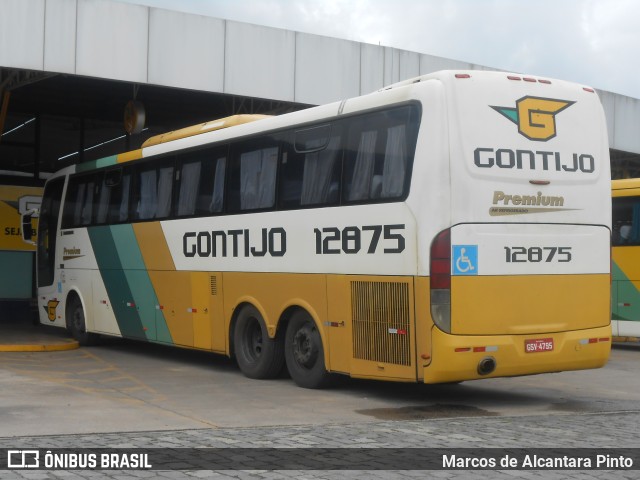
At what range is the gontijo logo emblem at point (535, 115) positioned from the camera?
436 inches

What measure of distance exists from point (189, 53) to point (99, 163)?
3643mm

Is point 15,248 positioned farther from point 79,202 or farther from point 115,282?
point 115,282

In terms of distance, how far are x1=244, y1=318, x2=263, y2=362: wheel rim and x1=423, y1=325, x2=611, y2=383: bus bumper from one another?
11.9ft

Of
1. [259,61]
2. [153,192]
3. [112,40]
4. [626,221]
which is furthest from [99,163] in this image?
[626,221]

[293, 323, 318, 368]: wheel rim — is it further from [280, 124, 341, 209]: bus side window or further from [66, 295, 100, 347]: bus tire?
[66, 295, 100, 347]: bus tire

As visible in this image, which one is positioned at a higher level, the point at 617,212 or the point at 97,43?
the point at 97,43

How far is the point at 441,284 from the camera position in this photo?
34.5ft

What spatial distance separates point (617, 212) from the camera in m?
20.2

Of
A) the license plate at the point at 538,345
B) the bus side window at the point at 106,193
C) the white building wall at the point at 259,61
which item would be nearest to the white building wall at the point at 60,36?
the bus side window at the point at 106,193

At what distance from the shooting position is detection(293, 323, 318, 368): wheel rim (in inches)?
491

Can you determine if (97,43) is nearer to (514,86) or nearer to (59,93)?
(59,93)

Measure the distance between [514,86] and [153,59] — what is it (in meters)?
10.7

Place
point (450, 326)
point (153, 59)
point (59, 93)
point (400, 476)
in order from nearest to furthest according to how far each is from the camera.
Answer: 1. point (400, 476)
2. point (450, 326)
3. point (153, 59)
4. point (59, 93)

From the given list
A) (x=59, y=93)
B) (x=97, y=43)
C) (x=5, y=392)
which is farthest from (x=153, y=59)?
(x=5, y=392)
